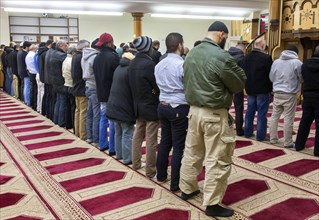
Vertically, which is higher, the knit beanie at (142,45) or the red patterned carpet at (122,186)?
the knit beanie at (142,45)

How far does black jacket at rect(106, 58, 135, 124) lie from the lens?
12.9ft

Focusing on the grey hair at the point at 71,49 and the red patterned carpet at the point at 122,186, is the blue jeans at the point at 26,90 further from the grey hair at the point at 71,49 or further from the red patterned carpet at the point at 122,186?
the red patterned carpet at the point at 122,186

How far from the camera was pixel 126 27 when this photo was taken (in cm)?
1623

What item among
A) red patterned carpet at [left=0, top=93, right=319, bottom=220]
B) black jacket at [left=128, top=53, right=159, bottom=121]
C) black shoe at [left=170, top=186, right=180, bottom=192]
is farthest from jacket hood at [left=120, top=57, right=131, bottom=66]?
black shoe at [left=170, top=186, right=180, bottom=192]

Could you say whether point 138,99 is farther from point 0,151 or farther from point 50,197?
point 0,151

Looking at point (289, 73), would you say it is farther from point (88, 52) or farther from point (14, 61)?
point (14, 61)

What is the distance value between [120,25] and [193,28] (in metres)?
3.73

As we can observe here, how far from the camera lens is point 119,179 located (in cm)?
376

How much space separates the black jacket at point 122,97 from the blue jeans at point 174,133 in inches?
25.9

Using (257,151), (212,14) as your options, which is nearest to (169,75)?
(257,151)

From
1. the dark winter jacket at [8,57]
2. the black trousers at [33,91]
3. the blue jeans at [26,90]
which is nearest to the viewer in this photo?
the black trousers at [33,91]

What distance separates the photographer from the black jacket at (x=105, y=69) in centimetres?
429

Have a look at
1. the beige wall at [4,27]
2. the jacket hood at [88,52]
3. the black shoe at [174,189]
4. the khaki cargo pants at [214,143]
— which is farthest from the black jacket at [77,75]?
the beige wall at [4,27]

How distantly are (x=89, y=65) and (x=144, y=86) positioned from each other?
4.55ft
